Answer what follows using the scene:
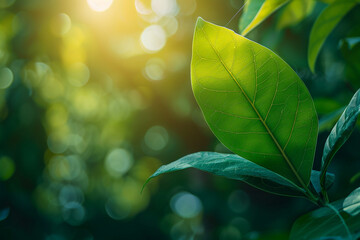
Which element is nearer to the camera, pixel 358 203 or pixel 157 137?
pixel 358 203

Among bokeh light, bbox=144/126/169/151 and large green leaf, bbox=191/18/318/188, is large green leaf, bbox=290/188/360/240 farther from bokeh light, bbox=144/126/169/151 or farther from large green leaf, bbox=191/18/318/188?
bokeh light, bbox=144/126/169/151

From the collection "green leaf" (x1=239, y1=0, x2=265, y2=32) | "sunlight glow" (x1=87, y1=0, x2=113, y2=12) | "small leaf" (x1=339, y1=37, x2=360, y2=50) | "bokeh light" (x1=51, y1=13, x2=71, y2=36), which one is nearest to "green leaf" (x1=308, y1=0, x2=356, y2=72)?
"small leaf" (x1=339, y1=37, x2=360, y2=50)

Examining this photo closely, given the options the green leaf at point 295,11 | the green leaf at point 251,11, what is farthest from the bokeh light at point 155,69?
the green leaf at point 251,11

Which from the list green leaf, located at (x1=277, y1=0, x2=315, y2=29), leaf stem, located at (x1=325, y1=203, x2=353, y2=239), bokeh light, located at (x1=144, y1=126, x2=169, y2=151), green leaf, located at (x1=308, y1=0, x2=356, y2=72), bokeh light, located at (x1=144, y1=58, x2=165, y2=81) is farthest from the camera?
bokeh light, located at (x1=144, y1=126, x2=169, y2=151)

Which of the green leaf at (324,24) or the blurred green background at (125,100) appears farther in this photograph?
the blurred green background at (125,100)

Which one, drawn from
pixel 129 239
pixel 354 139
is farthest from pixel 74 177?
pixel 354 139

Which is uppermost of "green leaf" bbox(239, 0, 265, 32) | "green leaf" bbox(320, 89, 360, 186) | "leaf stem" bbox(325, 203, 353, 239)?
"green leaf" bbox(239, 0, 265, 32)

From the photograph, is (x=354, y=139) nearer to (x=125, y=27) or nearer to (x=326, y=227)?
(x=125, y=27)

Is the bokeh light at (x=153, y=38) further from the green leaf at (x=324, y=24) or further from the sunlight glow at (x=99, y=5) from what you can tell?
the green leaf at (x=324, y=24)
